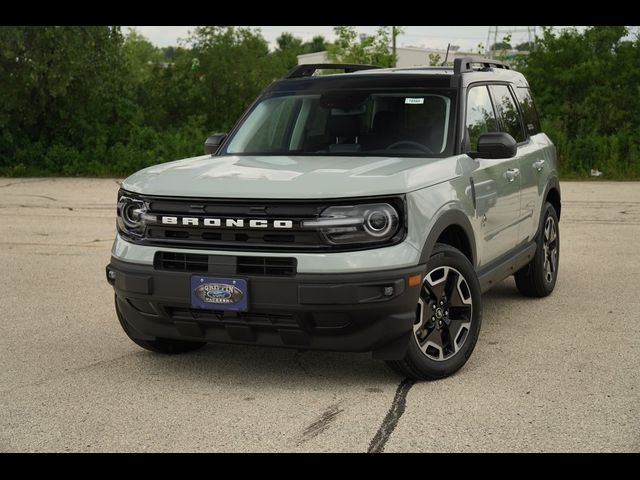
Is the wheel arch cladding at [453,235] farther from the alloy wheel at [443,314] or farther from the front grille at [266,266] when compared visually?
the front grille at [266,266]

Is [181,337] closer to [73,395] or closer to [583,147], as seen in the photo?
[73,395]

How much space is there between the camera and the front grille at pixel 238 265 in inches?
210

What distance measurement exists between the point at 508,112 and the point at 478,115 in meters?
0.87

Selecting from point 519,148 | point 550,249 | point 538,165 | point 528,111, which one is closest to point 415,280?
point 519,148

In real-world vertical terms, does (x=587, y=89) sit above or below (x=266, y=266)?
below

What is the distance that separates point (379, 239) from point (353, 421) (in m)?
1.00

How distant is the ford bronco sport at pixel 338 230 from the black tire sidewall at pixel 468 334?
1 centimetres

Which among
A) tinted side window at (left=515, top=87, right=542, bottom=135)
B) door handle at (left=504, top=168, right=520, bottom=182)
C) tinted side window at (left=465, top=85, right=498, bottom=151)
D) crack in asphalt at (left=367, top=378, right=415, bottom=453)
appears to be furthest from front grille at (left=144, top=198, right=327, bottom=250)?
tinted side window at (left=515, top=87, right=542, bottom=135)

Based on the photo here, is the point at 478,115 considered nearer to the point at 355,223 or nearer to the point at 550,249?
the point at 355,223

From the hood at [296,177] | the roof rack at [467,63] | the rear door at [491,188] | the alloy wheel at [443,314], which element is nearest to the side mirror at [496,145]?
the rear door at [491,188]

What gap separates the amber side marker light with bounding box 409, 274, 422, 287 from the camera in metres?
5.39

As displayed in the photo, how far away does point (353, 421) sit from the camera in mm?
5055

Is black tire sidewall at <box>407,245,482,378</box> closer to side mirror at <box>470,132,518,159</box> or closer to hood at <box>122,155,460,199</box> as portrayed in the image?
hood at <box>122,155,460,199</box>

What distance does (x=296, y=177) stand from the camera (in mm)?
5500
